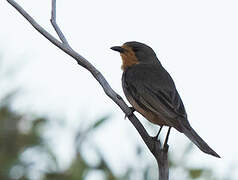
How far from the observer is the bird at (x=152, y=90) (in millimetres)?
6711

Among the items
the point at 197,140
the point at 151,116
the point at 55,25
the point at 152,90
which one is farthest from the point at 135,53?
the point at 197,140

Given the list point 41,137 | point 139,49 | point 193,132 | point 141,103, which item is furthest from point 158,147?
point 139,49

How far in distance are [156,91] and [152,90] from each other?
0.17 feet

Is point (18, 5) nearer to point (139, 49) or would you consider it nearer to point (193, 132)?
point (193, 132)

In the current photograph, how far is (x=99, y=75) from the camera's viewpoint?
6.15 m

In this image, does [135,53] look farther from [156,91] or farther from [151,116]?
[151,116]

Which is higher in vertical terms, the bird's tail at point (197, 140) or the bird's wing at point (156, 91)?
the bird's wing at point (156, 91)

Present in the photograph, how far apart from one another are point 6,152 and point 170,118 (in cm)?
166

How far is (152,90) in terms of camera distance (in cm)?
759

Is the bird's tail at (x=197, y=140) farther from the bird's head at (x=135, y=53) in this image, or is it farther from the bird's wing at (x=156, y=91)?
→ the bird's head at (x=135, y=53)

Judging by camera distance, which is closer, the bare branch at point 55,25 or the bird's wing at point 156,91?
the bare branch at point 55,25

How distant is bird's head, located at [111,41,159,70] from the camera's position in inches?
336

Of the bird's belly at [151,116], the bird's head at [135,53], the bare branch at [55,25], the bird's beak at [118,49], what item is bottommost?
the bird's belly at [151,116]

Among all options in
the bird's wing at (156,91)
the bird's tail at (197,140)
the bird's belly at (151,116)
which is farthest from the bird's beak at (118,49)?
the bird's tail at (197,140)
